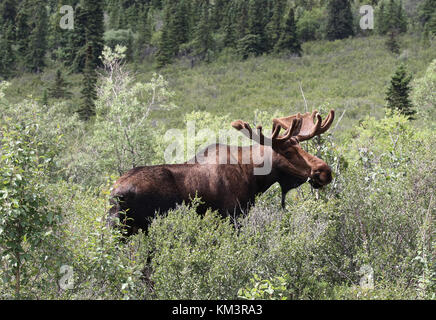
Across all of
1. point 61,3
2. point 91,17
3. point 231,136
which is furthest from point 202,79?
point 231,136

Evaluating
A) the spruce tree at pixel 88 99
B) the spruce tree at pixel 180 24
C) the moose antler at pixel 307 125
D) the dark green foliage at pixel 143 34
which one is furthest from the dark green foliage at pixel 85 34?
the moose antler at pixel 307 125

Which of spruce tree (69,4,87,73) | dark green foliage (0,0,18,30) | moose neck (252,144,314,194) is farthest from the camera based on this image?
dark green foliage (0,0,18,30)

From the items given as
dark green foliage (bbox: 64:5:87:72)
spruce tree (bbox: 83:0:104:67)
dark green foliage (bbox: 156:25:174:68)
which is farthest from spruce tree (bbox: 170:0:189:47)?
dark green foliage (bbox: 64:5:87:72)

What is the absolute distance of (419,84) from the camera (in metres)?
33.0

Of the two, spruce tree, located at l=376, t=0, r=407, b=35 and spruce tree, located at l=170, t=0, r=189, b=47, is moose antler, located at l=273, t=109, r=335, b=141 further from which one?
spruce tree, located at l=170, t=0, r=189, b=47

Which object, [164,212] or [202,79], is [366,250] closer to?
[164,212]

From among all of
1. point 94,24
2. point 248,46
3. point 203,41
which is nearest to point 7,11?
point 94,24

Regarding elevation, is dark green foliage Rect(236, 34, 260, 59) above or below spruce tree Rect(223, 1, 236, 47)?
below

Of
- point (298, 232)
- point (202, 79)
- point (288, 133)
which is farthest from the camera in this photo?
point (202, 79)

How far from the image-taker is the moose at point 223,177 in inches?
214

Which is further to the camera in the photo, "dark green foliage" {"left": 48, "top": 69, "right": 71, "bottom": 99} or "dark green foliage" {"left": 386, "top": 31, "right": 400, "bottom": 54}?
"dark green foliage" {"left": 386, "top": 31, "right": 400, "bottom": 54}

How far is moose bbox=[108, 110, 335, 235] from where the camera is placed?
5426mm

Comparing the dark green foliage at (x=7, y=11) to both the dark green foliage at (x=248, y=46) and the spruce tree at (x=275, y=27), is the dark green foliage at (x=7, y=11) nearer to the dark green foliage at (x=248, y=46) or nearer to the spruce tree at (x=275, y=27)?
the dark green foliage at (x=248, y=46)
